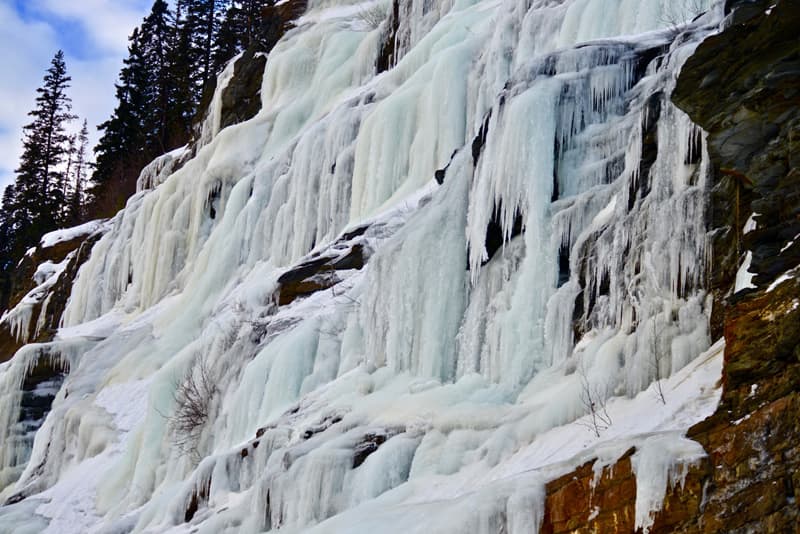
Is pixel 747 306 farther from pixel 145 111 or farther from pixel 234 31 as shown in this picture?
pixel 145 111

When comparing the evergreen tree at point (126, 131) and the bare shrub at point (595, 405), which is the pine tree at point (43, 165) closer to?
the evergreen tree at point (126, 131)

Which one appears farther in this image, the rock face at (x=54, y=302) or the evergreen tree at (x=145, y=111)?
the evergreen tree at (x=145, y=111)

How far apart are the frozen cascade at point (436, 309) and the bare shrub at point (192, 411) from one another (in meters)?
0.11

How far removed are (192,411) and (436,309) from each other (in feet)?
20.6

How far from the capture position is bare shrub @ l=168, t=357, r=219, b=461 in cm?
1880

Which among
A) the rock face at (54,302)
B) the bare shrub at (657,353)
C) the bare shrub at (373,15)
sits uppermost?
the bare shrub at (373,15)

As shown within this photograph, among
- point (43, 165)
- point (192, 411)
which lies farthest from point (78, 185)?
point (192, 411)

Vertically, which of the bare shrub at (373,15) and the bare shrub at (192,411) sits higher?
the bare shrub at (373,15)

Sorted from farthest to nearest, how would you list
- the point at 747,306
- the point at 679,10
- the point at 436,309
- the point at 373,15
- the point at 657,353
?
1. the point at 373,15
2. the point at 679,10
3. the point at 436,309
4. the point at 657,353
5. the point at 747,306

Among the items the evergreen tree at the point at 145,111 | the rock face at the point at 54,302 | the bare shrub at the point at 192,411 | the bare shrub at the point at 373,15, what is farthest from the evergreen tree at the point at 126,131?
the bare shrub at the point at 192,411

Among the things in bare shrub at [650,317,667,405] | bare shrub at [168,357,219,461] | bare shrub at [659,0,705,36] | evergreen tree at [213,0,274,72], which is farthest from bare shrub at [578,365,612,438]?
evergreen tree at [213,0,274,72]

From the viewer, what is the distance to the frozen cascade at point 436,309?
10.9m

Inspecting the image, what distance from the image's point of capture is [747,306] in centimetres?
859

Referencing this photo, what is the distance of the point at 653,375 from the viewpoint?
34.2ft
